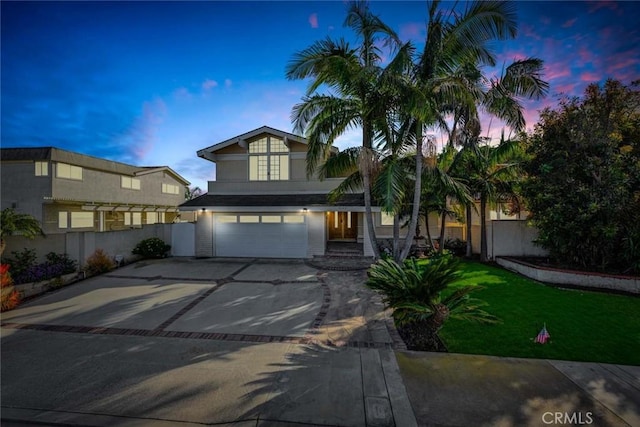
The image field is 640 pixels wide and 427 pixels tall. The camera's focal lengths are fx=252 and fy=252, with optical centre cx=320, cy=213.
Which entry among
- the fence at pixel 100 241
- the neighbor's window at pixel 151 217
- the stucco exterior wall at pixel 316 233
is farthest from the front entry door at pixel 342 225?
the neighbor's window at pixel 151 217

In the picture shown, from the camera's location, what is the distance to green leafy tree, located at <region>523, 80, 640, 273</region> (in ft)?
26.3

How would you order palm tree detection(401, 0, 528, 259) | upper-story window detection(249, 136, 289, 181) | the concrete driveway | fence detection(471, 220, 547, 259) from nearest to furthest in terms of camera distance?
1. the concrete driveway
2. palm tree detection(401, 0, 528, 259)
3. fence detection(471, 220, 547, 259)
4. upper-story window detection(249, 136, 289, 181)

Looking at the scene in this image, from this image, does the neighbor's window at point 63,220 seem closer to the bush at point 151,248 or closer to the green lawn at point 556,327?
the bush at point 151,248

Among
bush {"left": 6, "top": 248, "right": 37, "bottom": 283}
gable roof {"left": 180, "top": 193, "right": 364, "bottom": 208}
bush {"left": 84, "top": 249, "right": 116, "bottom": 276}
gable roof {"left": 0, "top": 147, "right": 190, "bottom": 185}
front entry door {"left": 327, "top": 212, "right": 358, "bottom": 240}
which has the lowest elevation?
bush {"left": 84, "top": 249, "right": 116, "bottom": 276}

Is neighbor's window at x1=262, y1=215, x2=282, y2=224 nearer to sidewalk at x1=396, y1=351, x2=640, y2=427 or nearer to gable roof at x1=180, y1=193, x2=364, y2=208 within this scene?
gable roof at x1=180, y1=193, x2=364, y2=208

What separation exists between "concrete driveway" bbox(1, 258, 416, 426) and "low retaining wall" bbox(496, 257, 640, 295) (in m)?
6.54

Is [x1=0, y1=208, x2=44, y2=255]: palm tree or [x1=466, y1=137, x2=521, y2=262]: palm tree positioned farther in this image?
[x1=466, y1=137, x2=521, y2=262]: palm tree

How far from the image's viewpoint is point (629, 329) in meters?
5.40

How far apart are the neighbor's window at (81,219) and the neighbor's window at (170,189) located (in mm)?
7601

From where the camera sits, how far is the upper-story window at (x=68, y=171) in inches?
658

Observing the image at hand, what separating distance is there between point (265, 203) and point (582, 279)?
1313cm

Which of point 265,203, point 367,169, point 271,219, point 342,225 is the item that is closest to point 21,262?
point 265,203

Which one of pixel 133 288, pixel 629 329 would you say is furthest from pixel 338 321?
pixel 133 288

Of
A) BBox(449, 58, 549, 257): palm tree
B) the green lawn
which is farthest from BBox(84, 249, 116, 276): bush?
BBox(449, 58, 549, 257): palm tree
